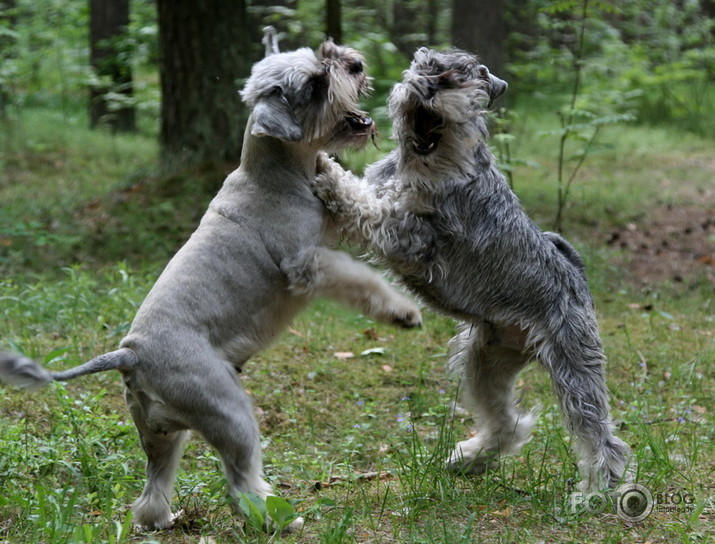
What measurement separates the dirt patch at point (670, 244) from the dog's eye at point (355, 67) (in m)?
5.49

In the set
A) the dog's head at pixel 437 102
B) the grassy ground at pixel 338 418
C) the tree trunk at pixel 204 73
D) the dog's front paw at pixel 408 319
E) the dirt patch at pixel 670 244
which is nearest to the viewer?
the grassy ground at pixel 338 418

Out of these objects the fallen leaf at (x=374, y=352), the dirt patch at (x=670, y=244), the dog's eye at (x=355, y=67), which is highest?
the dog's eye at (x=355, y=67)

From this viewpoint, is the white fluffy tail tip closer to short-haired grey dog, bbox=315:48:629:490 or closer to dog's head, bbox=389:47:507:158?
short-haired grey dog, bbox=315:48:629:490

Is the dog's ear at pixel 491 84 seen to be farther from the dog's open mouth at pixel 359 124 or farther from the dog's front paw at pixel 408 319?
the dog's front paw at pixel 408 319

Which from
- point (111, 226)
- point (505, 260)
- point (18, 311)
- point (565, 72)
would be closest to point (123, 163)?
point (111, 226)

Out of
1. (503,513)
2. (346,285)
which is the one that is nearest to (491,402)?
(503,513)

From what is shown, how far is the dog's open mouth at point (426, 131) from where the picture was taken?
183 inches

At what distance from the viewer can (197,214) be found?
30.8 ft

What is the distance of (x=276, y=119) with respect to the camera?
439 cm

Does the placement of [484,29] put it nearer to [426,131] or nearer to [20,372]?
[426,131]

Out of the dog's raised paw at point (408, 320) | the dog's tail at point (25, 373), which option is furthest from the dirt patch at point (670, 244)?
the dog's tail at point (25, 373)

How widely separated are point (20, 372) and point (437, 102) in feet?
8.26

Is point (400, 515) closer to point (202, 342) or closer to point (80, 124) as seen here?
A: point (202, 342)

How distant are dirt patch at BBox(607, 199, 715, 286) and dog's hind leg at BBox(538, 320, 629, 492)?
15.3 feet
